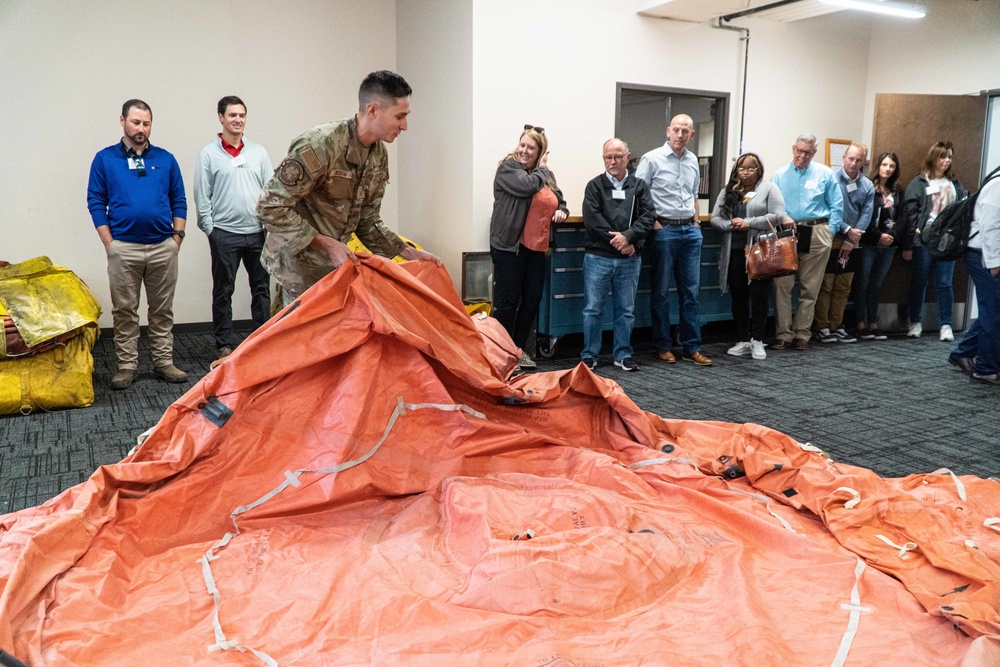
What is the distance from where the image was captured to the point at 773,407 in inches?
148

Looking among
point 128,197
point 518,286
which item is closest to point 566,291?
point 518,286

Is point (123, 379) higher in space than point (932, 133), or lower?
lower

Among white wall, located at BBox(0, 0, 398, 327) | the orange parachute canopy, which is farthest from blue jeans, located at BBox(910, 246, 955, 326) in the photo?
white wall, located at BBox(0, 0, 398, 327)

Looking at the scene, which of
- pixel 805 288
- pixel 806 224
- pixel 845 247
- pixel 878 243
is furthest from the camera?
pixel 878 243

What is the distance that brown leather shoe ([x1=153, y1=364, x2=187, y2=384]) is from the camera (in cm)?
405

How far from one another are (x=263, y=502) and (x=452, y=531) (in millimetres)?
586

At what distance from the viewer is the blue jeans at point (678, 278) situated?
15.7 ft

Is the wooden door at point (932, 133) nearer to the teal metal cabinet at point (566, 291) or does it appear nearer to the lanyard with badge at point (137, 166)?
the teal metal cabinet at point (566, 291)

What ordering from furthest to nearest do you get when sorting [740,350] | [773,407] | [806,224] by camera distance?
[806,224] < [740,350] < [773,407]

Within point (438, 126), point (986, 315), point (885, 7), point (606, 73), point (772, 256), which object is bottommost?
point (986, 315)

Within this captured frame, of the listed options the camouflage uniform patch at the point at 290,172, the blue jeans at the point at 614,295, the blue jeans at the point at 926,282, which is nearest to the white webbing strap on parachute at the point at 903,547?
the camouflage uniform patch at the point at 290,172

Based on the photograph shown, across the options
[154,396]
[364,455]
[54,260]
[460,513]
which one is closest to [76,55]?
[54,260]

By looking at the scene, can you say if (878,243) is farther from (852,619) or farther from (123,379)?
(123,379)

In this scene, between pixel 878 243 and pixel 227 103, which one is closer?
pixel 227 103
